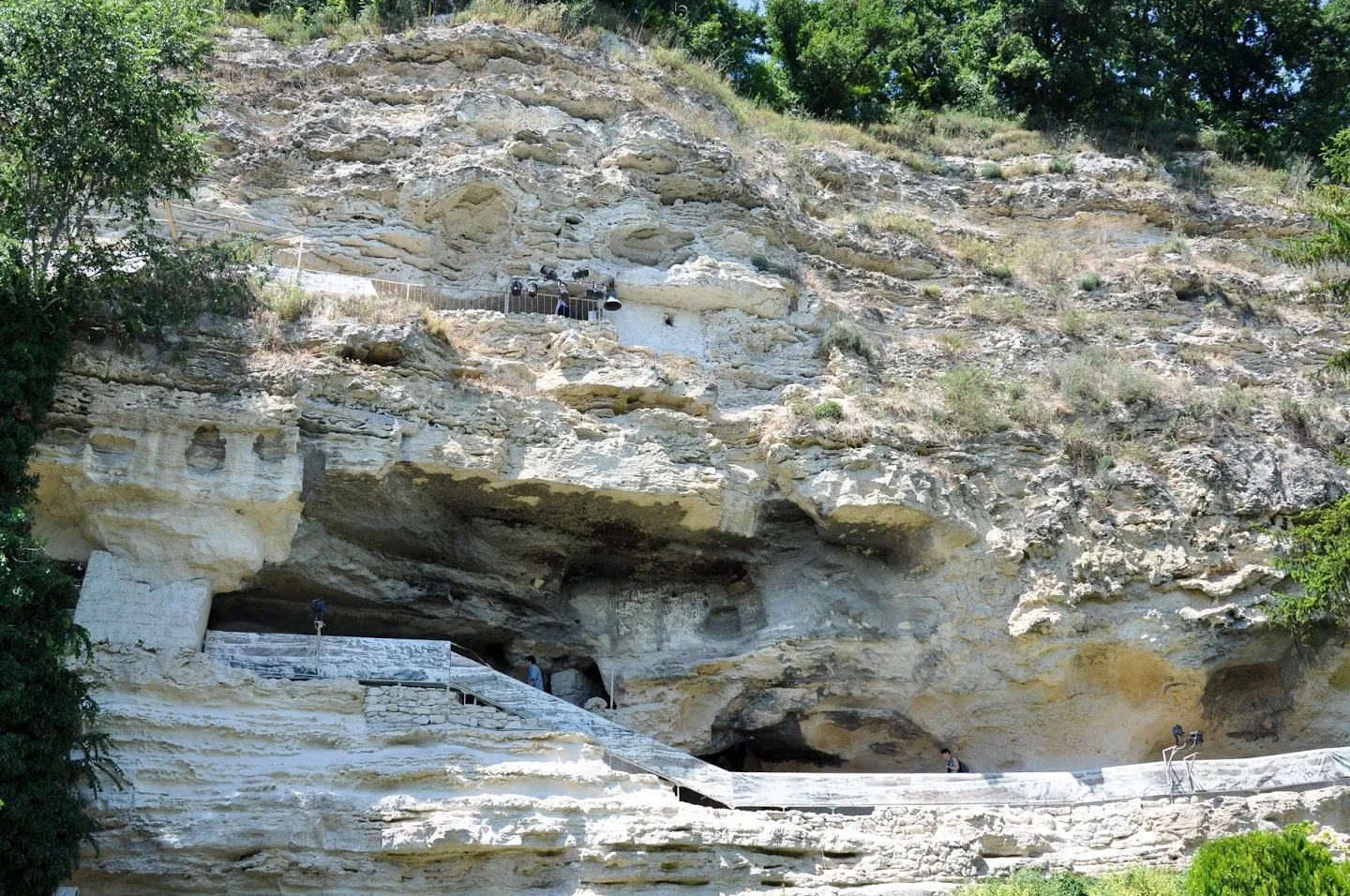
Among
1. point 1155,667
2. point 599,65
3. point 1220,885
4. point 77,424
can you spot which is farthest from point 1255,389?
point 77,424

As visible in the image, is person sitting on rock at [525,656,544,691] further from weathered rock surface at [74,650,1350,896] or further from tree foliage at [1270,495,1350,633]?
tree foliage at [1270,495,1350,633]

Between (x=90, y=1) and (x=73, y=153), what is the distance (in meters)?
1.80

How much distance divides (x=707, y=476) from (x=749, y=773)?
350cm

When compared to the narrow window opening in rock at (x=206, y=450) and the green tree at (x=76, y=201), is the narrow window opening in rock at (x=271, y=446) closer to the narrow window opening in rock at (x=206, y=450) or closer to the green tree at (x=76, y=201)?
the narrow window opening in rock at (x=206, y=450)

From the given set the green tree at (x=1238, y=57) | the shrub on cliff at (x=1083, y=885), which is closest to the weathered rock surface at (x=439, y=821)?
the shrub on cliff at (x=1083, y=885)

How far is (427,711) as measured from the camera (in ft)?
42.3

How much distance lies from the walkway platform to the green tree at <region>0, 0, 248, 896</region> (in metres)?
2.40

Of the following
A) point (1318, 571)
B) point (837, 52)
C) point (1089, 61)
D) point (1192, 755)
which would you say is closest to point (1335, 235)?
point (1318, 571)

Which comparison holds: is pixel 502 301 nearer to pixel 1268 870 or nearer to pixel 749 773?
pixel 749 773

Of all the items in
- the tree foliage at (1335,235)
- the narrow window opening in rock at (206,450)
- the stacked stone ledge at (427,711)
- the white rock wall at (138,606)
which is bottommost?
the stacked stone ledge at (427,711)

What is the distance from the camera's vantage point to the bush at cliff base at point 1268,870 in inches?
397

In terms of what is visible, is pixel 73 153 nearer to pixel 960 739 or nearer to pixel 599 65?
pixel 599 65

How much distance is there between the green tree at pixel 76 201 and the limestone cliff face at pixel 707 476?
62 centimetres

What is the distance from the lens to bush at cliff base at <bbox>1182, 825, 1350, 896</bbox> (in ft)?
33.1
